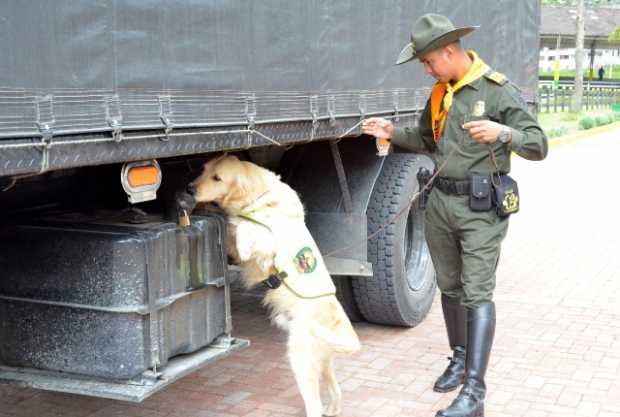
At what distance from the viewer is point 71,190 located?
3.80m

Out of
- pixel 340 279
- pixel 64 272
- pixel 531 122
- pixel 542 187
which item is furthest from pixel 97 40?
pixel 542 187

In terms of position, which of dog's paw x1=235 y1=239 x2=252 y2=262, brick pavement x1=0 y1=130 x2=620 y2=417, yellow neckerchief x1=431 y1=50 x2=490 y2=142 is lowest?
brick pavement x1=0 y1=130 x2=620 y2=417

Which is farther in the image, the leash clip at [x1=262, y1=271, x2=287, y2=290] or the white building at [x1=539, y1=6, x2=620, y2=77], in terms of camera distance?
the white building at [x1=539, y1=6, x2=620, y2=77]

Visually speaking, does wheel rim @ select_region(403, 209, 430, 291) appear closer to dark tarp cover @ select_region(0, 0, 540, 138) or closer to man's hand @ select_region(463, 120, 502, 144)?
dark tarp cover @ select_region(0, 0, 540, 138)

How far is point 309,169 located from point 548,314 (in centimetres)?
239

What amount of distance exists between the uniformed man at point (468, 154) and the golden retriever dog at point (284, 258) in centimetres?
69

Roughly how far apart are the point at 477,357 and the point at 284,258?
1166mm

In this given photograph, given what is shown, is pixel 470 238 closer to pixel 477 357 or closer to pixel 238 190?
pixel 477 357

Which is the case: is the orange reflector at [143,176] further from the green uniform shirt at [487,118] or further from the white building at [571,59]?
the white building at [571,59]

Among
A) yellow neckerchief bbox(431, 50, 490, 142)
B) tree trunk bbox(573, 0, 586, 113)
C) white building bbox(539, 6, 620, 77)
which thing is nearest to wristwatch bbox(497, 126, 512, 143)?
yellow neckerchief bbox(431, 50, 490, 142)

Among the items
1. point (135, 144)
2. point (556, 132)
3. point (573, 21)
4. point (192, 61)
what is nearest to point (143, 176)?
point (135, 144)

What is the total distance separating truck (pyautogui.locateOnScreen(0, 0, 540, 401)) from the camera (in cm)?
255

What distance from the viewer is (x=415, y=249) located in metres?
6.07

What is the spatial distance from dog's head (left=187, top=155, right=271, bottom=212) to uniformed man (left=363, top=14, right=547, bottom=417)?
1.01 meters
